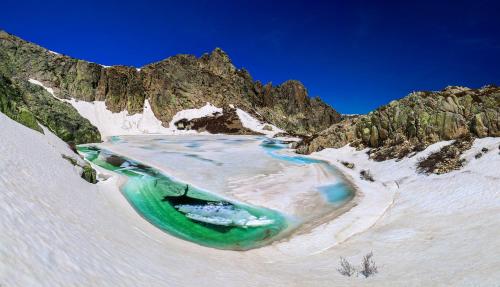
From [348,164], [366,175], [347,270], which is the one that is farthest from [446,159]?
[347,270]

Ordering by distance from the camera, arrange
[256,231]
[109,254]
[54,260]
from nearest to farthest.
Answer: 1. [54,260]
2. [109,254]
3. [256,231]

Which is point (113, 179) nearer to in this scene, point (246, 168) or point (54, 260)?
point (246, 168)

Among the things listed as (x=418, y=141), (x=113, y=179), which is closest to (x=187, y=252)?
(x=113, y=179)

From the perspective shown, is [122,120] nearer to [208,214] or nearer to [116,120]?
[116,120]

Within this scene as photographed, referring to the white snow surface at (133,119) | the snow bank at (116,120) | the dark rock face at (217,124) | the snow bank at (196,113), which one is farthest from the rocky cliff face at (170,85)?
the dark rock face at (217,124)

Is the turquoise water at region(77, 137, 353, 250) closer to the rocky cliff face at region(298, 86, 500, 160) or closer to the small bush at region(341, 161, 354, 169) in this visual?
the small bush at region(341, 161, 354, 169)

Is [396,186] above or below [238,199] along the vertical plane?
above
